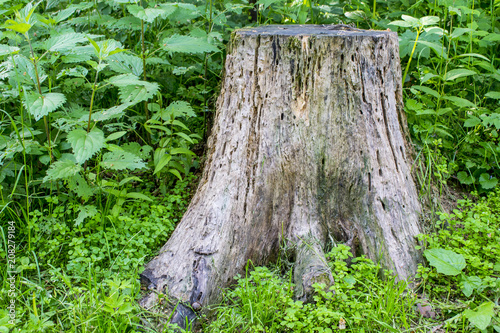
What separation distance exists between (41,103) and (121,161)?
53 cm

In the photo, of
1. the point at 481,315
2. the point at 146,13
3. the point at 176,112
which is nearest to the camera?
the point at 481,315

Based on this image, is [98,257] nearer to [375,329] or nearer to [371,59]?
[375,329]

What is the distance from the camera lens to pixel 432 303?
206 centimetres

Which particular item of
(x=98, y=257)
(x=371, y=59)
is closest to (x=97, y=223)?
(x=98, y=257)

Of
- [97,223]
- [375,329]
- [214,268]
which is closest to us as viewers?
[375,329]

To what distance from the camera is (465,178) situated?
10.4 feet

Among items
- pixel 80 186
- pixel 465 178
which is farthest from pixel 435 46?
pixel 80 186

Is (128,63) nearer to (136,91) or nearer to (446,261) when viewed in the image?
(136,91)

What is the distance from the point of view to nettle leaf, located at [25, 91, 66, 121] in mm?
2070

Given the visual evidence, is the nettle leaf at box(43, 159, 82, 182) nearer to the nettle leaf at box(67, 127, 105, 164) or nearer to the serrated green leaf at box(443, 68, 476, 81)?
the nettle leaf at box(67, 127, 105, 164)

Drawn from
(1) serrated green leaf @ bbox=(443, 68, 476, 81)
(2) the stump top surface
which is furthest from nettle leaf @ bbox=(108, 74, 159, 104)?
(1) serrated green leaf @ bbox=(443, 68, 476, 81)

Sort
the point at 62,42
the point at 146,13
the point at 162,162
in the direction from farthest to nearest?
the point at 162,162, the point at 146,13, the point at 62,42

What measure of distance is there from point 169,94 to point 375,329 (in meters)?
2.47

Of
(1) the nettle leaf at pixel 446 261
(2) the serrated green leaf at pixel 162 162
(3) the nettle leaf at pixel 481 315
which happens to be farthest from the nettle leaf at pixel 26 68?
(3) the nettle leaf at pixel 481 315
